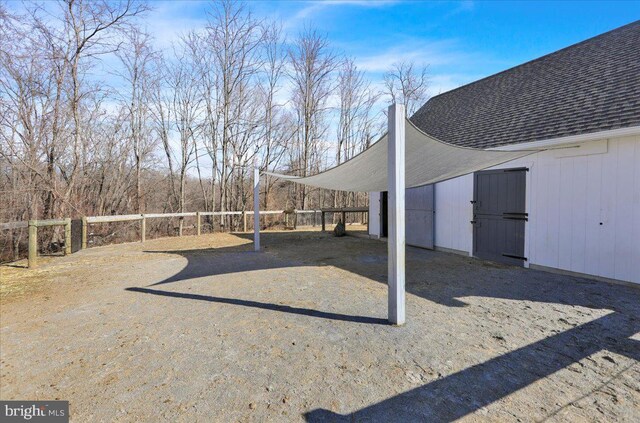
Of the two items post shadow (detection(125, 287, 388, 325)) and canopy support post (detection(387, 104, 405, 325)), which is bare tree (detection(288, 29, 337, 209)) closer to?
post shadow (detection(125, 287, 388, 325))

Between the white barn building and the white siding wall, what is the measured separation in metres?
0.01

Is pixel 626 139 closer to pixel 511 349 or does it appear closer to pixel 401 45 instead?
pixel 511 349

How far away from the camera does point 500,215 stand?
215 inches

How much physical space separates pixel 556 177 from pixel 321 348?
4.52m

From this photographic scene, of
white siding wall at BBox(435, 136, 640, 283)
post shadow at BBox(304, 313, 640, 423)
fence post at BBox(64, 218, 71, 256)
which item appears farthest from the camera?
fence post at BBox(64, 218, 71, 256)

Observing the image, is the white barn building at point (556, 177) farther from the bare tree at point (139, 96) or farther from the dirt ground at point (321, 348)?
the bare tree at point (139, 96)

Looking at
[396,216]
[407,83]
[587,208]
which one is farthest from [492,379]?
[407,83]

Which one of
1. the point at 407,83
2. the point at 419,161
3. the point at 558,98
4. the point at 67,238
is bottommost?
the point at 67,238

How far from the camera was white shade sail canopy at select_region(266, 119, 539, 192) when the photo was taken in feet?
11.0

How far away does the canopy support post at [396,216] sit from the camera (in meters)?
2.74

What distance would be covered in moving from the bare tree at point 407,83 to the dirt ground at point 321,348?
50.8ft

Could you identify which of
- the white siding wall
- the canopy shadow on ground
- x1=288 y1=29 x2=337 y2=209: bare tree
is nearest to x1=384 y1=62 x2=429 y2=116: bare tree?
x1=288 y1=29 x2=337 y2=209: bare tree

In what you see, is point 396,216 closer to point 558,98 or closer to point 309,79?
point 558,98

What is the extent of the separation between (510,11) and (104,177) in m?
12.8
